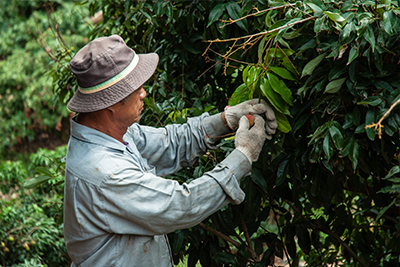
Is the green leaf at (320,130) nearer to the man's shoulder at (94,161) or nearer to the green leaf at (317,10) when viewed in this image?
the green leaf at (317,10)

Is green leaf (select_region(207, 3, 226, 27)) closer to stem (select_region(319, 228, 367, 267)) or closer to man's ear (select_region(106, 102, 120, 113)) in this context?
man's ear (select_region(106, 102, 120, 113))

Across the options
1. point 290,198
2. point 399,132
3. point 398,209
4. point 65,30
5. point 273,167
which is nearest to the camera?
point 399,132

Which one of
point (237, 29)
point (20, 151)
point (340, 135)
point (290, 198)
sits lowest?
point (20, 151)

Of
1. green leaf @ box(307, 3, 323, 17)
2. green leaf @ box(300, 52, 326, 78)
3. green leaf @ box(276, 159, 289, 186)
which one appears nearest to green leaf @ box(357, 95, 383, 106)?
green leaf @ box(300, 52, 326, 78)

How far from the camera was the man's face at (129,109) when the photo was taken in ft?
5.52

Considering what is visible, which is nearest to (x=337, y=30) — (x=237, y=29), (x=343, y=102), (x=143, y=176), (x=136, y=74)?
(x=343, y=102)

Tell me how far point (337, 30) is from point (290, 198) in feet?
3.15

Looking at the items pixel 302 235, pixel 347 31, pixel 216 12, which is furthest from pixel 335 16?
pixel 302 235

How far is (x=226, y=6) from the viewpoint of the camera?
201 cm

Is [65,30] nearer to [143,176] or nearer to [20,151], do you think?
[20,151]

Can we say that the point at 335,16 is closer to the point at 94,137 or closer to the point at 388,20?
the point at 388,20

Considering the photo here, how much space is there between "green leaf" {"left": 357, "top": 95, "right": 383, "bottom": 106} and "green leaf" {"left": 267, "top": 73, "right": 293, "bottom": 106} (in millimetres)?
281

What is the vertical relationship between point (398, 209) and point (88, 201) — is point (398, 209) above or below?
below

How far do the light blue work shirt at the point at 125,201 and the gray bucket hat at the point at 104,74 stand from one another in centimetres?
13
